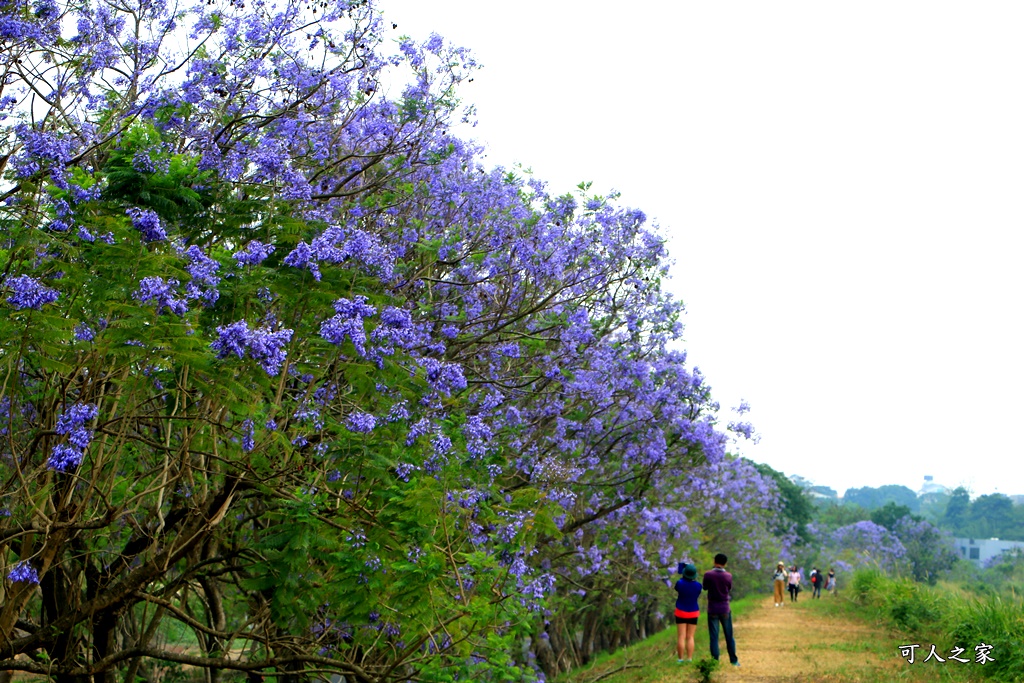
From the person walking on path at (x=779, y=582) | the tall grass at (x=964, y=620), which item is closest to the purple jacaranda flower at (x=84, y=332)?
the tall grass at (x=964, y=620)

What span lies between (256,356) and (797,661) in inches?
374

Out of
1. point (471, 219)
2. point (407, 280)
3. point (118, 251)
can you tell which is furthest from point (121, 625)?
point (118, 251)

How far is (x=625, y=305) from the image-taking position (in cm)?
1213

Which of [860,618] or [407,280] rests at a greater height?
[407,280]

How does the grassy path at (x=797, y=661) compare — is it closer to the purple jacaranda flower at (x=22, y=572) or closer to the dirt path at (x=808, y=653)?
the dirt path at (x=808, y=653)

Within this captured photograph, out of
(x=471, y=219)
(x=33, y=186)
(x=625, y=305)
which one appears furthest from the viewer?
(x=625, y=305)

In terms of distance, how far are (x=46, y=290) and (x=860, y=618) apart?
742 inches

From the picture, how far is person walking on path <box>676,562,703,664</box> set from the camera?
1084cm

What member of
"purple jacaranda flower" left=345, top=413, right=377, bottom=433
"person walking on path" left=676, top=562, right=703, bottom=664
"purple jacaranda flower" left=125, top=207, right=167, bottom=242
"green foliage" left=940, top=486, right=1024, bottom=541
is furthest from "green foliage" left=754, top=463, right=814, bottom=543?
"purple jacaranda flower" left=125, top=207, right=167, bottom=242

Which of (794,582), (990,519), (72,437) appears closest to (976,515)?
(990,519)

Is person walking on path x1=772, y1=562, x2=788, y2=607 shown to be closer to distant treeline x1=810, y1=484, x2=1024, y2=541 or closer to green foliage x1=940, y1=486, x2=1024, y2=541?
distant treeline x1=810, y1=484, x2=1024, y2=541

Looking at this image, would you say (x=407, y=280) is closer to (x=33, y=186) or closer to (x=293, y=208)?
(x=293, y=208)

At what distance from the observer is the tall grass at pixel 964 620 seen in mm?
9656

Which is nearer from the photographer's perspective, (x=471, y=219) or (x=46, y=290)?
(x=46, y=290)
